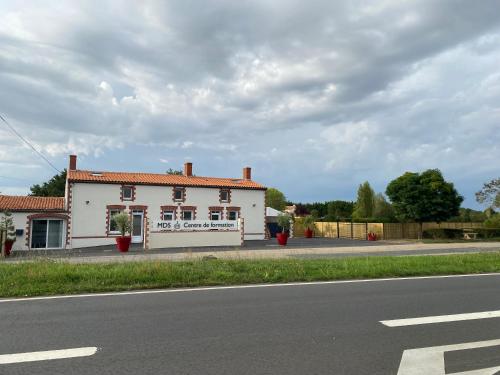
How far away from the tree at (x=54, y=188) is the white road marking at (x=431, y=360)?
52.7 meters

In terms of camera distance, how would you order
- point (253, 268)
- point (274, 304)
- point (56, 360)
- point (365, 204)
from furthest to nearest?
point (365, 204), point (253, 268), point (274, 304), point (56, 360)

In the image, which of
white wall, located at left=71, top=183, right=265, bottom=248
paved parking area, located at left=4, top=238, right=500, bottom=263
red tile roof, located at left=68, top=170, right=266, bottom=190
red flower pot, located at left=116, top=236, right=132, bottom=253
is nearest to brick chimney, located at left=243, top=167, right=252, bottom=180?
red tile roof, located at left=68, top=170, right=266, bottom=190

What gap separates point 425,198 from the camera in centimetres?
3478

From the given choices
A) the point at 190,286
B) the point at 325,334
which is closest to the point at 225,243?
the point at 190,286

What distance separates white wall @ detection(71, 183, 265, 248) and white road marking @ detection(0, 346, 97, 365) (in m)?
22.6

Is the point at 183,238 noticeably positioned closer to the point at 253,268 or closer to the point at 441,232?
the point at 253,268

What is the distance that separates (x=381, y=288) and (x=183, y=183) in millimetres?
25756

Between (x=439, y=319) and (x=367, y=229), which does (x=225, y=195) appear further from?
(x=439, y=319)

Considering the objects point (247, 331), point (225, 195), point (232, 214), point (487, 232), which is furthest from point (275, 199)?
point (247, 331)

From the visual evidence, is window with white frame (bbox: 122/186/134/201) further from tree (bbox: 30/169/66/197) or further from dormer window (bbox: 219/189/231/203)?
tree (bbox: 30/169/66/197)

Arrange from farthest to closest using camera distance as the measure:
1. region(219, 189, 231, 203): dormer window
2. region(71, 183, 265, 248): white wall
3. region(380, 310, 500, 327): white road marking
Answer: region(219, 189, 231, 203): dormer window < region(71, 183, 265, 248): white wall < region(380, 310, 500, 327): white road marking

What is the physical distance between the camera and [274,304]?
753 centimetres

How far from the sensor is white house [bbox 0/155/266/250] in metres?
27.4

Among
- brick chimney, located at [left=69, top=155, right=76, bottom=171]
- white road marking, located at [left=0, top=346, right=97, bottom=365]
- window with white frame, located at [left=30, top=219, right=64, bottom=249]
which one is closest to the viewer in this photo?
white road marking, located at [left=0, top=346, right=97, bottom=365]
